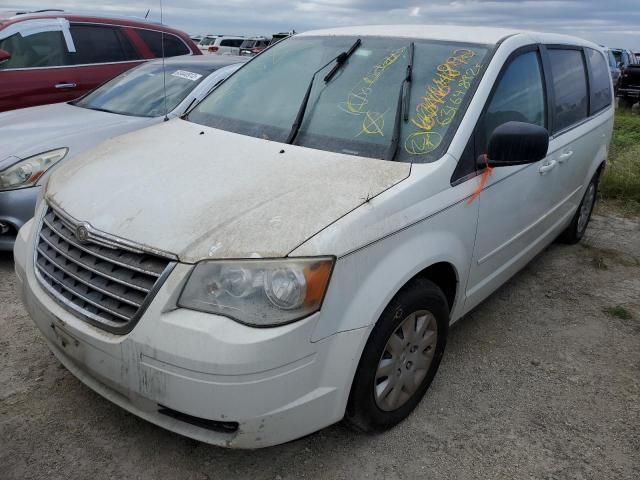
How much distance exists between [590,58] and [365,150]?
9.12ft

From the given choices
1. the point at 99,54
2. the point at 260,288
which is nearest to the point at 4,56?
the point at 99,54

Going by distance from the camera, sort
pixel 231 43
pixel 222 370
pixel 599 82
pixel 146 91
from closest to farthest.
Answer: pixel 222 370
pixel 599 82
pixel 146 91
pixel 231 43

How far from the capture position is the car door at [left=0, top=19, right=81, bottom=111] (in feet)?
19.2

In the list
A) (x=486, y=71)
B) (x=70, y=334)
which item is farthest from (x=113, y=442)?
(x=486, y=71)

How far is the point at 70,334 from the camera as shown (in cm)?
218

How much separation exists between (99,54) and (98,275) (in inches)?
205

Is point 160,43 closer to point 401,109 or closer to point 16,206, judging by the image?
point 16,206

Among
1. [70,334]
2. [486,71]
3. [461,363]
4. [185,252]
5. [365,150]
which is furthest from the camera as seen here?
[461,363]

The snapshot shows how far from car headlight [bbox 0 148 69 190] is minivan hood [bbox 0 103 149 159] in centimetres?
5

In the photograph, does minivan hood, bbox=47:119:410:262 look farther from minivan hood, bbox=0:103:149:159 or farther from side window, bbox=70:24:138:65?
side window, bbox=70:24:138:65

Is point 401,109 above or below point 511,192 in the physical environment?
above

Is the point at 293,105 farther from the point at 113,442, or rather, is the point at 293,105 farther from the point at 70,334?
the point at 113,442

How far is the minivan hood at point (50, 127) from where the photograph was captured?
4.00m

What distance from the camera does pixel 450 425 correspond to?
2.62 m
